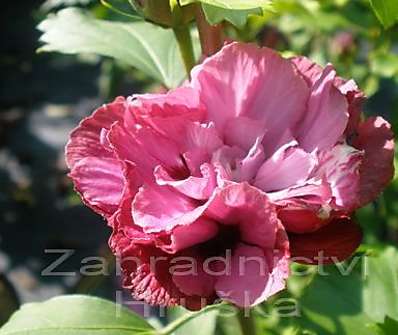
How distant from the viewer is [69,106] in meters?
3.22

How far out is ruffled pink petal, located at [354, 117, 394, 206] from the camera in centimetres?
63

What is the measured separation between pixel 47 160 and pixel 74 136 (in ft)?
7.61

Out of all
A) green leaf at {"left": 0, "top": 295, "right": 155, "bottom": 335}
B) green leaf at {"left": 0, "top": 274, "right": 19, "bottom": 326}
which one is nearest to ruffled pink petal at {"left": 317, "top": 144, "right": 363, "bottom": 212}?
green leaf at {"left": 0, "top": 295, "right": 155, "bottom": 335}

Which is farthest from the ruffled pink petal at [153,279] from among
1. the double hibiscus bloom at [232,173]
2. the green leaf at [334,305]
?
the green leaf at [334,305]

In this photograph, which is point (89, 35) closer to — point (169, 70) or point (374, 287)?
point (169, 70)

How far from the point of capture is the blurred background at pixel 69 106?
4.07 feet

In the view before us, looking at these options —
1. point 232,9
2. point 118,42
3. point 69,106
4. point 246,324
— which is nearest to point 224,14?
point 232,9

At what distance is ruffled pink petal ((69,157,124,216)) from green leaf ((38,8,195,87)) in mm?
302

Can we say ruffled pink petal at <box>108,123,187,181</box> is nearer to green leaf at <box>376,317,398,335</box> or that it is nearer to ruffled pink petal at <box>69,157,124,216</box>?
ruffled pink petal at <box>69,157,124,216</box>

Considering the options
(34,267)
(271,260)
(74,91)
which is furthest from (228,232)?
(74,91)

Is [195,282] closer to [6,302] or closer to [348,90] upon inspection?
[348,90]

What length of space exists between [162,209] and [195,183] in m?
0.03

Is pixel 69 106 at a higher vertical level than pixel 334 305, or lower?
lower

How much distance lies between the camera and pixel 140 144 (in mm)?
633
